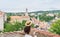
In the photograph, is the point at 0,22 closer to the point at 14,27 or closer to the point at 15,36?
the point at 14,27

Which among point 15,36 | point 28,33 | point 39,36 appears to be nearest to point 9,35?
point 15,36

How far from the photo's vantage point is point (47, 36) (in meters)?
2.65

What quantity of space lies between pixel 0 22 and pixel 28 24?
19.6m

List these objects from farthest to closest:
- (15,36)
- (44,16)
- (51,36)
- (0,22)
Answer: (44,16)
(0,22)
(51,36)
(15,36)

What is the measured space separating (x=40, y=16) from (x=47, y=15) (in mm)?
4916

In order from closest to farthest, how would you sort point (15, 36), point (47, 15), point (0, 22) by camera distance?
point (15, 36)
point (0, 22)
point (47, 15)

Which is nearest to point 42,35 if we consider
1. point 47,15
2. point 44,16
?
point 44,16

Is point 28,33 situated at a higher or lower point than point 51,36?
higher

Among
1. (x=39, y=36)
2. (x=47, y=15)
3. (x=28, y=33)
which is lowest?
(x=47, y=15)

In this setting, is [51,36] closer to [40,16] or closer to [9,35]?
[9,35]

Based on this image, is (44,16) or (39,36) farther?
(44,16)

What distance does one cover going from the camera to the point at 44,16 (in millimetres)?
35875

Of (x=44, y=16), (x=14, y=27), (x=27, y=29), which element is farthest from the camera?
(x=44, y=16)

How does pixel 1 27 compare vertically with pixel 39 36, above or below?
below
